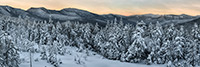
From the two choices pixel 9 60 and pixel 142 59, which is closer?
pixel 9 60

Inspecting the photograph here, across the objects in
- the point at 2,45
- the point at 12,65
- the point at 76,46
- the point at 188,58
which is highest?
the point at 2,45

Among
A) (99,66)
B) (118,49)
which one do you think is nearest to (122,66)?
(99,66)

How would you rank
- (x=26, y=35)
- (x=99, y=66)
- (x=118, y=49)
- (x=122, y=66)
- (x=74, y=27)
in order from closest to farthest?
1. (x=99, y=66)
2. (x=122, y=66)
3. (x=118, y=49)
4. (x=26, y=35)
5. (x=74, y=27)

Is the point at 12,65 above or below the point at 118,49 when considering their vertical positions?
above

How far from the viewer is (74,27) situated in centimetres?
5788

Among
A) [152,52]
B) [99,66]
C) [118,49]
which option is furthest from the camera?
[118,49]

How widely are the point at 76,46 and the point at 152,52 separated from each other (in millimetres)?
27976

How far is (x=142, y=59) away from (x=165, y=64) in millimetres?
4305

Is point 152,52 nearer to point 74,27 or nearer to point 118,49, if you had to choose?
point 118,49

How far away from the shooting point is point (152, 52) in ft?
102

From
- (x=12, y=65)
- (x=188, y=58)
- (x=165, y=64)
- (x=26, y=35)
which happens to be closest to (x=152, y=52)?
(x=165, y=64)

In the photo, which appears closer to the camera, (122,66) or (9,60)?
(9,60)

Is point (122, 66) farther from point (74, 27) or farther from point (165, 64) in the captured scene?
point (74, 27)

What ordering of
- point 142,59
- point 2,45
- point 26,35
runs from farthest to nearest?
point 26,35 → point 142,59 → point 2,45
